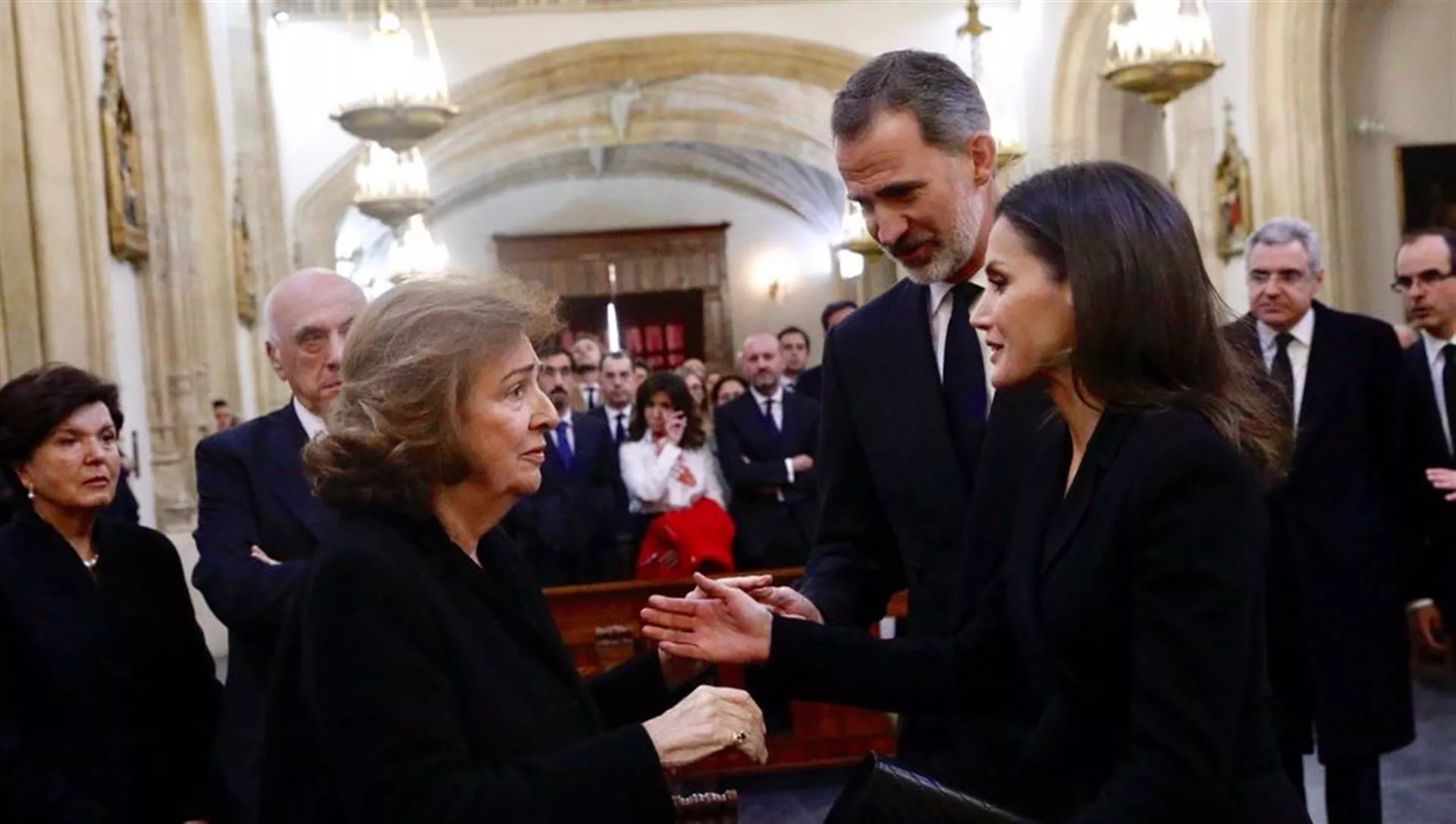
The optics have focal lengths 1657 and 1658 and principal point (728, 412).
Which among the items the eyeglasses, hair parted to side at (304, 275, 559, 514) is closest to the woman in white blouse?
the eyeglasses

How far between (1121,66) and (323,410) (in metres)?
5.54

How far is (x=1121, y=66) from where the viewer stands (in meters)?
7.66

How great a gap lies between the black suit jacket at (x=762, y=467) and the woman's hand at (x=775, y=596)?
4292mm

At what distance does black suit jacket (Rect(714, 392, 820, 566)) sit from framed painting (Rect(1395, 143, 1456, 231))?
3731mm

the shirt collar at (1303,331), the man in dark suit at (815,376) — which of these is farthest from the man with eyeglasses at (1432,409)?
the man in dark suit at (815,376)

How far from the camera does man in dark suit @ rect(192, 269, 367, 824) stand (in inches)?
112

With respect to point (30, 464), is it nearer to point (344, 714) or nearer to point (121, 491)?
point (344, 714)

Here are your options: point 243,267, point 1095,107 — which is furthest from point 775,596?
point 1095,107

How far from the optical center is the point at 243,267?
11.9m

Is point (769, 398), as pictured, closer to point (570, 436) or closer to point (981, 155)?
A: point (570, 436)

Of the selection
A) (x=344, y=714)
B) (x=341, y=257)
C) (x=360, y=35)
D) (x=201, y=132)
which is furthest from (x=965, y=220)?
(x=341, y=257)

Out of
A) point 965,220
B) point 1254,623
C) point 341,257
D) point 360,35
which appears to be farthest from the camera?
point 341,257

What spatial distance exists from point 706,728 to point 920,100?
96 cm

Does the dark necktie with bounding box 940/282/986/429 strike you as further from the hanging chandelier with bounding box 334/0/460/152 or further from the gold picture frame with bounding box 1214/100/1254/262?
the hanging chandelier with bounding box 334/0/460/152
